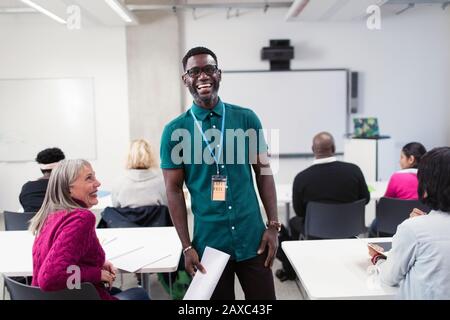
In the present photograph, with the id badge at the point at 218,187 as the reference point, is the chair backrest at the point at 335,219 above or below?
below

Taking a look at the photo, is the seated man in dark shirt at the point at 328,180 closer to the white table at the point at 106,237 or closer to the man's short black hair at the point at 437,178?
the white table at the point at 106,237

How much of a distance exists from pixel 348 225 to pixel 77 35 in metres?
4.06

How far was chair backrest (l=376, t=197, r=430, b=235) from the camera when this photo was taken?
2627 millimetres

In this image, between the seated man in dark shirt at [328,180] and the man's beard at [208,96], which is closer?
the man's beard at [208,96]

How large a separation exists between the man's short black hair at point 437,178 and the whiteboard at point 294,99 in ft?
12.8

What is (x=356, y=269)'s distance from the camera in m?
1.49

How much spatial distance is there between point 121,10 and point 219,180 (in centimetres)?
315

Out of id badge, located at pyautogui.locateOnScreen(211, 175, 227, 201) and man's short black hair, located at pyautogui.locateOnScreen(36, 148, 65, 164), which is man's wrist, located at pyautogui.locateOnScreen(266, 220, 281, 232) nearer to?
id badge, located at pyautogui.locateOnScreen(211, 175, 227, 201)

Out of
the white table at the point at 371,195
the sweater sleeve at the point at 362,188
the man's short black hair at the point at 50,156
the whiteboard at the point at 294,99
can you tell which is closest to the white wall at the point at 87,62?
the whiteboard at the point at 294,99

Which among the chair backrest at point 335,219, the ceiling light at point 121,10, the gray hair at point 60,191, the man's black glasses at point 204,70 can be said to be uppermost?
the ceiling light at point 121,10

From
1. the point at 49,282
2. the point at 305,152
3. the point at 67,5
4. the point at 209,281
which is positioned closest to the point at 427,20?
the point at 305,152

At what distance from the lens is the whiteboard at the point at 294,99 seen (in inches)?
198

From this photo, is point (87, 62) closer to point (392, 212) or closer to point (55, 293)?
point (392, 212)
